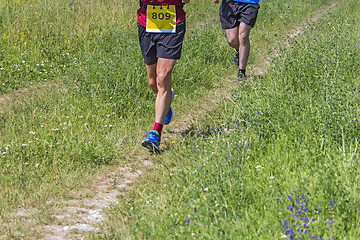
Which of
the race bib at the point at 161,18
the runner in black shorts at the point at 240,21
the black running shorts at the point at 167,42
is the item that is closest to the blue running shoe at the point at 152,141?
the black running shorts at the point at 167,42

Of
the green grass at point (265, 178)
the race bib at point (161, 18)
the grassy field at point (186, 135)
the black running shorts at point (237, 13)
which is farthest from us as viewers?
the black running shorts at point (237, 13)

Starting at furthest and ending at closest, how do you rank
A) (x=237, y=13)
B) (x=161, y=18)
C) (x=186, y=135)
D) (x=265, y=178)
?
(x=237, y=13) < (x=186, y=135) < (x=161, y=18) < (x=265, y=178)

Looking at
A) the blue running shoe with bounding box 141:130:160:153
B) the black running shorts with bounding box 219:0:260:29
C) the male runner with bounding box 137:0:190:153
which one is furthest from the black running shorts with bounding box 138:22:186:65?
the black running shorts with bounding box 219:0:260:29

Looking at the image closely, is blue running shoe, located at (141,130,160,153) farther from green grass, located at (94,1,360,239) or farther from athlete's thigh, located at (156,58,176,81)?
athlete's thigh, located at (156,58,176,81)

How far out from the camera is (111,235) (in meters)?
3.02

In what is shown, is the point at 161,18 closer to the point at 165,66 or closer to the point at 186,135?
the point at 165,66

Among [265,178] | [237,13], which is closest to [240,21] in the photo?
[237,13]

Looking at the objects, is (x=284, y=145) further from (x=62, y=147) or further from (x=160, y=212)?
(x=62, y=147)

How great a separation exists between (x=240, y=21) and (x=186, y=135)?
2375 millimetres

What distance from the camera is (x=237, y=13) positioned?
20.3 feet

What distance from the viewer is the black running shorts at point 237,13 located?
6.08 m

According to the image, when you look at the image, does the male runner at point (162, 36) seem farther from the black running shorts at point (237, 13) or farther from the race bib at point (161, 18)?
the black running shorts at point (237, 13)

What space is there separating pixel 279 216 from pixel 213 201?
491 mm

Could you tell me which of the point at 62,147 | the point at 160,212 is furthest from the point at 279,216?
the point at 62,147
